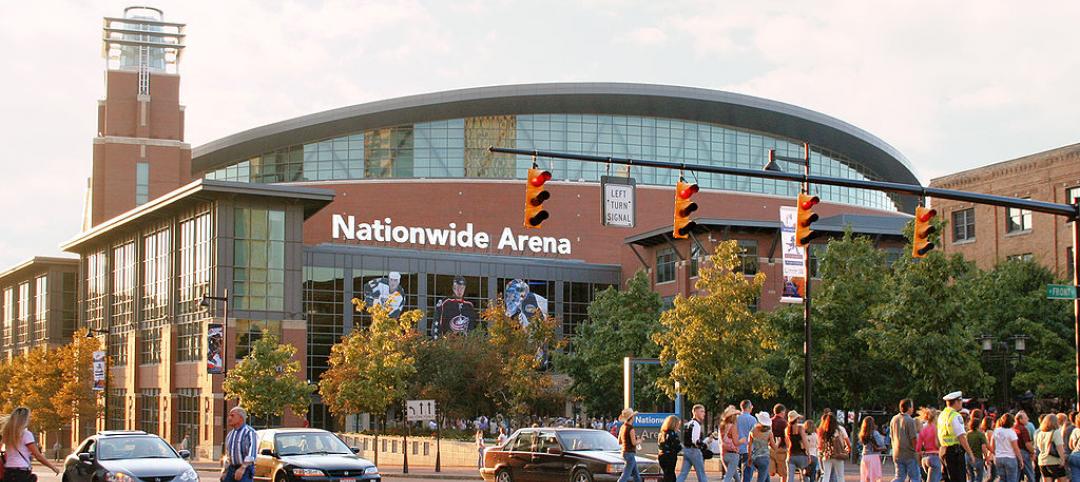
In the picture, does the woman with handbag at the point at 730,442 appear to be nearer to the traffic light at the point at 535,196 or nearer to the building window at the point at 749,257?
the traffic light at the point at 535,196

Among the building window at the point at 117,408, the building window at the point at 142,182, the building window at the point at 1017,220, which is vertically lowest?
the building window at the point at 117,408

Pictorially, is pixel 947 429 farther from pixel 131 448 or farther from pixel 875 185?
pixel 131 448

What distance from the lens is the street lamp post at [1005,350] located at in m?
49.3

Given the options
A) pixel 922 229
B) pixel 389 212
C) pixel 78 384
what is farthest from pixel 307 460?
pixel 389 212

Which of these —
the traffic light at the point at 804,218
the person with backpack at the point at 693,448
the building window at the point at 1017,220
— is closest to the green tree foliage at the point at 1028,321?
the building window at the point at 1017,220

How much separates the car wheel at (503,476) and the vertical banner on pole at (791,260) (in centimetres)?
1217

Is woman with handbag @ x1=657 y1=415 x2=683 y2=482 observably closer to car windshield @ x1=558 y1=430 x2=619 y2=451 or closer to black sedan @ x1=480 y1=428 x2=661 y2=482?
black sedan @ x1=480 y1=428 x2=661 y2=482

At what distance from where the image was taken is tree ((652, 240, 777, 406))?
4778 cm

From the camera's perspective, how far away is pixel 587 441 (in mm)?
28109

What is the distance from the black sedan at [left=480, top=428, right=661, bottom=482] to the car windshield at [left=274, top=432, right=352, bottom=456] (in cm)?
399

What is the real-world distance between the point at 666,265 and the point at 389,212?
81.4ft

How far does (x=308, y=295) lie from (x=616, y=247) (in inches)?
1040

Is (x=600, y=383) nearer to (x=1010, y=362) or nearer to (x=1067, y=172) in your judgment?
(x=1010, y=362)

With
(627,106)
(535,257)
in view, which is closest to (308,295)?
(535,257)
